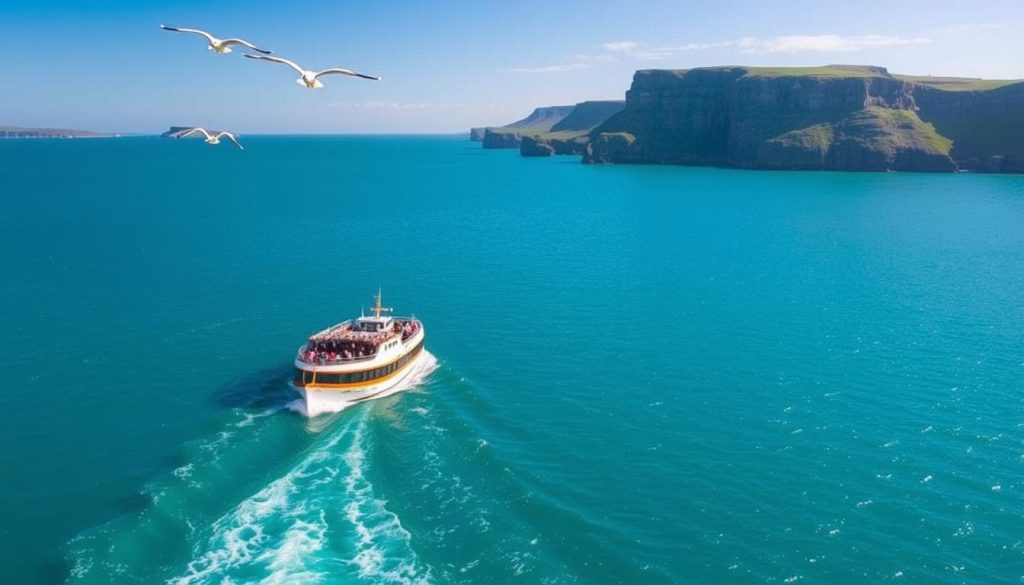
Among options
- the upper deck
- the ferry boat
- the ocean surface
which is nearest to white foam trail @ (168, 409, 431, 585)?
the ocean surface

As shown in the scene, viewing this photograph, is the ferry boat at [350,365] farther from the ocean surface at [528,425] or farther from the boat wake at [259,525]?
the boat wake at [259,525]

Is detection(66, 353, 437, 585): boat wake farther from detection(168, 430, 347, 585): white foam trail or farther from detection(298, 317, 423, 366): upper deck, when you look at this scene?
detection(298, 317, 423, 366): upper deck

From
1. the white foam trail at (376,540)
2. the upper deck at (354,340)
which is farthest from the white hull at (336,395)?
the white foam trail at (376,540)

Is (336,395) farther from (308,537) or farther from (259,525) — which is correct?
(308,537)

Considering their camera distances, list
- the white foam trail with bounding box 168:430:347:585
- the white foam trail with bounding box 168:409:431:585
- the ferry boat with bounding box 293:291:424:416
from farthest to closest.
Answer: the ferry boat with bounding box 293:291:424:416
the white foam trail with bounding box 168:430:347:585
the white foam trail with bounding box 168:409:431:585

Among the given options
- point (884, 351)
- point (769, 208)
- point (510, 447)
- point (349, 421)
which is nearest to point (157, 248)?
point (349, 421)

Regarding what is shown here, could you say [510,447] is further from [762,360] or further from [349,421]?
[762,360]

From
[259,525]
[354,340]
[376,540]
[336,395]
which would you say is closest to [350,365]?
[336,395]
